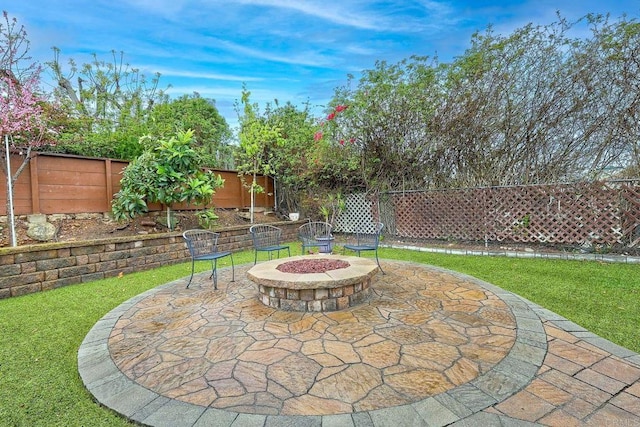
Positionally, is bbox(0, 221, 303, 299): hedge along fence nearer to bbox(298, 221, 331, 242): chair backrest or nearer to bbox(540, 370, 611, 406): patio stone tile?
bbox(298, 221, 331, 242): chair backrest

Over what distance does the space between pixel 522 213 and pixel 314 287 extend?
17.5 ft

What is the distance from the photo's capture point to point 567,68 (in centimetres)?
581

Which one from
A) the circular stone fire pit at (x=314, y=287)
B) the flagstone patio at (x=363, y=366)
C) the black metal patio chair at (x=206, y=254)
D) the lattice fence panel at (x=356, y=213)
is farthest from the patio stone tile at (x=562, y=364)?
the lattice fence panel at (x=356, y=213)

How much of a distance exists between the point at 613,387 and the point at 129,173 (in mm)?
7089

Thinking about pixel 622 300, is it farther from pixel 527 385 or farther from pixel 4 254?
pixel 4 254

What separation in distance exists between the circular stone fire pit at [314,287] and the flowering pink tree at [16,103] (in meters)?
4.23

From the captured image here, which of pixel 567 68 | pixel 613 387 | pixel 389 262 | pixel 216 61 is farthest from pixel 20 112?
pixel 567 68

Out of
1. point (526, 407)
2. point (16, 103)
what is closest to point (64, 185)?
point (16, 103)

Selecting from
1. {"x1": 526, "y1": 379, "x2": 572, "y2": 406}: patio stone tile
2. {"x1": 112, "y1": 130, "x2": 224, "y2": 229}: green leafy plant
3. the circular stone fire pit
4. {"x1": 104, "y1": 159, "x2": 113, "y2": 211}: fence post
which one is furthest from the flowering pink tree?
{"x1": 526, "y1": 379, "x2": 572, "y2": 406}: patio stone tile

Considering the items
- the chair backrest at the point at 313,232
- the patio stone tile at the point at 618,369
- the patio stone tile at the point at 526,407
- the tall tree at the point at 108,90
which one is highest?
the tall tree at the point at 108,90

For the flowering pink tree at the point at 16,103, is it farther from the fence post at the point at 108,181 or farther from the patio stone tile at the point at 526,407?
the patio stone tile at the point at 526,407

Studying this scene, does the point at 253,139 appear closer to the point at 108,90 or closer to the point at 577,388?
the point at 108,90

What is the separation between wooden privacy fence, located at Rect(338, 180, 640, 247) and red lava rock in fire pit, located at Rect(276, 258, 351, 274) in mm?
4178

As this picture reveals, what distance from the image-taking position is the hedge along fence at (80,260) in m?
3.90
